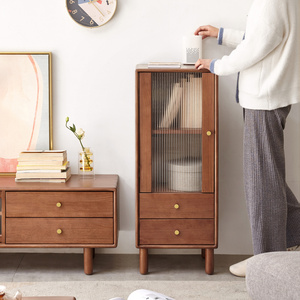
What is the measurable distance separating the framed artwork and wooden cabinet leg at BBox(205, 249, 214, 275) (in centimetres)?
109

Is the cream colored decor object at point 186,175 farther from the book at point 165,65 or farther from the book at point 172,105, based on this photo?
the book at point 165,65

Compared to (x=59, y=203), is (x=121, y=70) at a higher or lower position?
higher

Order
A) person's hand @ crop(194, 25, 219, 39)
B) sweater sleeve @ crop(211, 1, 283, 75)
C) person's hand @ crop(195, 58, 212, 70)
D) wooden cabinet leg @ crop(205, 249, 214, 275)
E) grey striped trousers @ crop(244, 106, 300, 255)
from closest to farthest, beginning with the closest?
sweater sleeve @ crop(211, 1, 283, 75) → grey striped trousers @ crop(244, 106, 300, 255) → person's hand @ crop(195, 58, 212, 70) → wooden cabinet leg @ crop(205, 249, 214, 275) → person's hand @ crop(194, 25, 219, 39)

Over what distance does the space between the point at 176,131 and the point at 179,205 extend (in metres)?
0.39

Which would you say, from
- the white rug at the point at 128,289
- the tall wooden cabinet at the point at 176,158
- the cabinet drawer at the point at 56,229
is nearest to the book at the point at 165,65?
the tall wooden cabinet at the point at 176,158

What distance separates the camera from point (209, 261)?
113 inches

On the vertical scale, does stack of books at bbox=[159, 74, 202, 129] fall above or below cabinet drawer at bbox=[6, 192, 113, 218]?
above

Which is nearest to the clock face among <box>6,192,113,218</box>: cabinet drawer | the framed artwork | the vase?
the framed artwork

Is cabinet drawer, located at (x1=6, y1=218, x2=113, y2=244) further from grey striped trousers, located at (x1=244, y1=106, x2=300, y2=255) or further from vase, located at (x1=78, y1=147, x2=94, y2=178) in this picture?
grey striped trousers, located at (x1=244, y1=106, x2=300, y2=255)

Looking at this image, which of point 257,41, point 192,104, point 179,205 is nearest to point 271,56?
point 257,41

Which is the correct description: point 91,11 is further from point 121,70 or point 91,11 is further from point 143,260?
point 143,260

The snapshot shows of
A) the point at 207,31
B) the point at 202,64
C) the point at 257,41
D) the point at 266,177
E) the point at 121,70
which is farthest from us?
the point at 121,70

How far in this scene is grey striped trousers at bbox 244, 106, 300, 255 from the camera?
2.56 m

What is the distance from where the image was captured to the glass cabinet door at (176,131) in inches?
109
